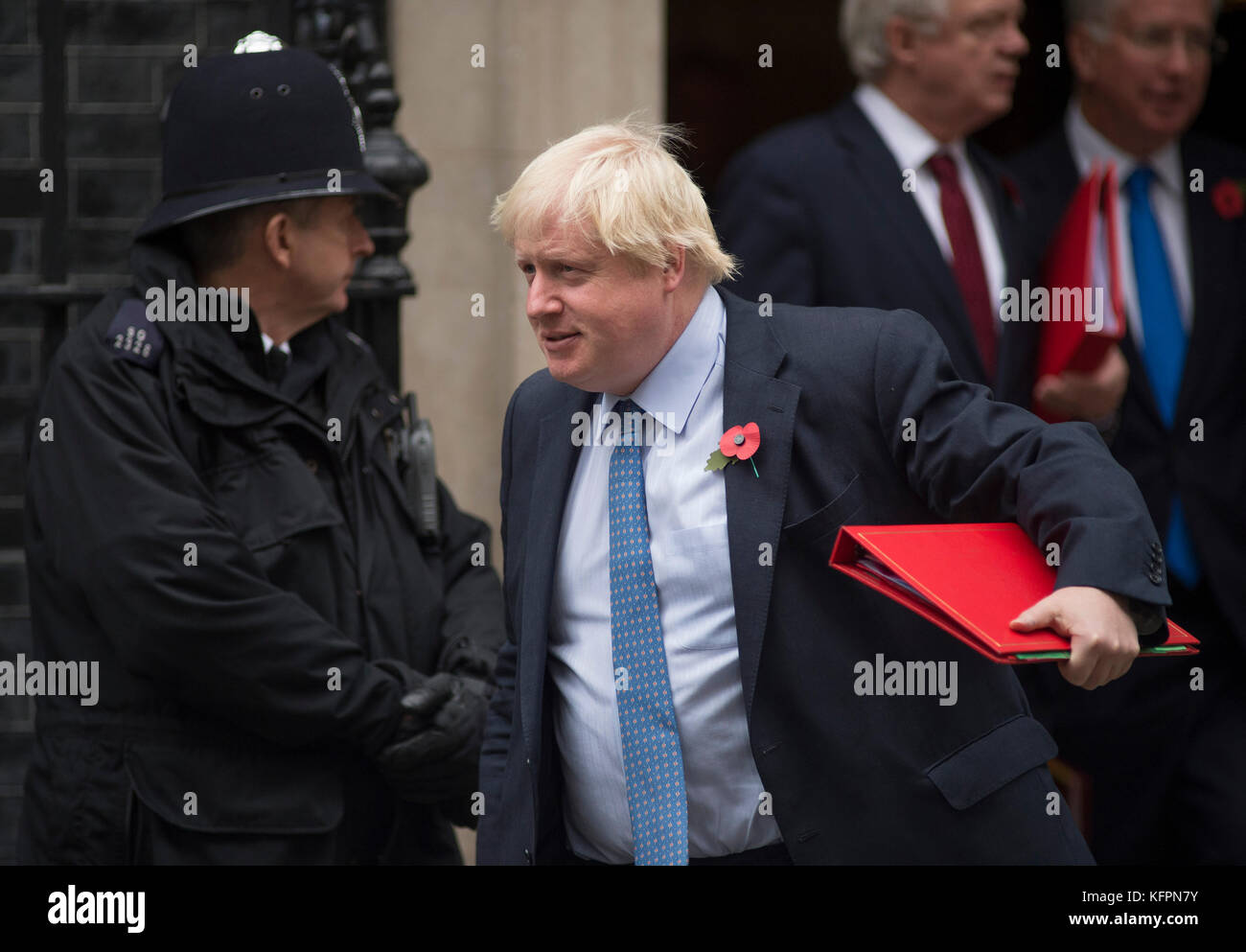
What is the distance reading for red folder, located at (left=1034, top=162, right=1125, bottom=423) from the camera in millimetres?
4328

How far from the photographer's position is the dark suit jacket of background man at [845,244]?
4461 mm

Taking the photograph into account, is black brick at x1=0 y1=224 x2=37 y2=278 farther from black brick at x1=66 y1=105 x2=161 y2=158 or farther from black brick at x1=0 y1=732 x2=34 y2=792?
black brick at x1=0 y1=732 x2=34 y2=792

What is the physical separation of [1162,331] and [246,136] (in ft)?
8.57

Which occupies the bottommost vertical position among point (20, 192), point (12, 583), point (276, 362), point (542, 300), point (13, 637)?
point (13, 637)

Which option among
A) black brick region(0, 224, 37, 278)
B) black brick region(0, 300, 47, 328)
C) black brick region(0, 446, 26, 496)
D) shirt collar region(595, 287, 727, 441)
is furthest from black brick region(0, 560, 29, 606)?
shirt collar region(595, 287, 727, 441)

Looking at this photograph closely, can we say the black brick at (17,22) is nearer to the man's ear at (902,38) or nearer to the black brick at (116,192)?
the black brick at (116,192)

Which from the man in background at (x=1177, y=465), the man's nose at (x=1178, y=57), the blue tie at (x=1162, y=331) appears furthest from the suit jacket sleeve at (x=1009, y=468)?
the man's nose at (x=1178, y=57)

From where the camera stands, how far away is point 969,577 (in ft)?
8.41

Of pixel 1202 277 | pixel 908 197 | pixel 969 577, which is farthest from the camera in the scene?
pixel 1202 277

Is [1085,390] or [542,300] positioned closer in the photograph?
[542,300]

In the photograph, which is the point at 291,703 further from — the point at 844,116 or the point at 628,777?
the point at 844,116

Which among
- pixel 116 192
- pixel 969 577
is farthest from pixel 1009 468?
pixel 116 192

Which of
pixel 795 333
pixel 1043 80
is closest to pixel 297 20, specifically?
pixel 795 333

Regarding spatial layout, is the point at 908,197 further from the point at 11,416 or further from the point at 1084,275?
the point at 11,416
